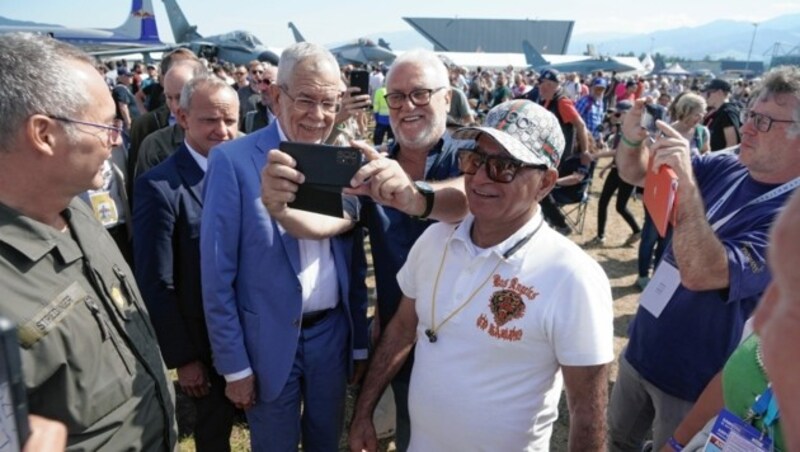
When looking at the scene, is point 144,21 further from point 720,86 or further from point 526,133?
point 526,133

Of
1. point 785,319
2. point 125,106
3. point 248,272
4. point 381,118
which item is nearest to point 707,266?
point 785,319

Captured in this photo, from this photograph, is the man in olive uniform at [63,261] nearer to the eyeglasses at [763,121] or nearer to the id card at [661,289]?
the id card at [661,289]

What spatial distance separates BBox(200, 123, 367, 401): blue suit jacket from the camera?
1.91 m

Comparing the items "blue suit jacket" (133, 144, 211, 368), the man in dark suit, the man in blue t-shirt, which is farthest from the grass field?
the man in blue t-shirt

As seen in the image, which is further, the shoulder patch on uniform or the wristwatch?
the wristwatch

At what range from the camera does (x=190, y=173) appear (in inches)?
93.0

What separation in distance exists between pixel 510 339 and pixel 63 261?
1310 mm

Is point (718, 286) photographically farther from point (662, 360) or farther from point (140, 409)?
point (140, 409)

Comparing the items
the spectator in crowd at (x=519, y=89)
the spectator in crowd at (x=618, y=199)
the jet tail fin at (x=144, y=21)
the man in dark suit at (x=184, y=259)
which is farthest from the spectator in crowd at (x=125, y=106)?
the jet tail fin at (x=144, y=21)

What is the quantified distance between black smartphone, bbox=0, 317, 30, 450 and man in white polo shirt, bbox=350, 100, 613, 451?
3.84 feet

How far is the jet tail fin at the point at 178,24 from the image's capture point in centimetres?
3566

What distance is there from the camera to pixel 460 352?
162 centimetres

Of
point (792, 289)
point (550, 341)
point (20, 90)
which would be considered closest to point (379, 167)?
point (550, 341)

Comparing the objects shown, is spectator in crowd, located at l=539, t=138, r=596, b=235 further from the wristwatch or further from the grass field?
the wristwatch
